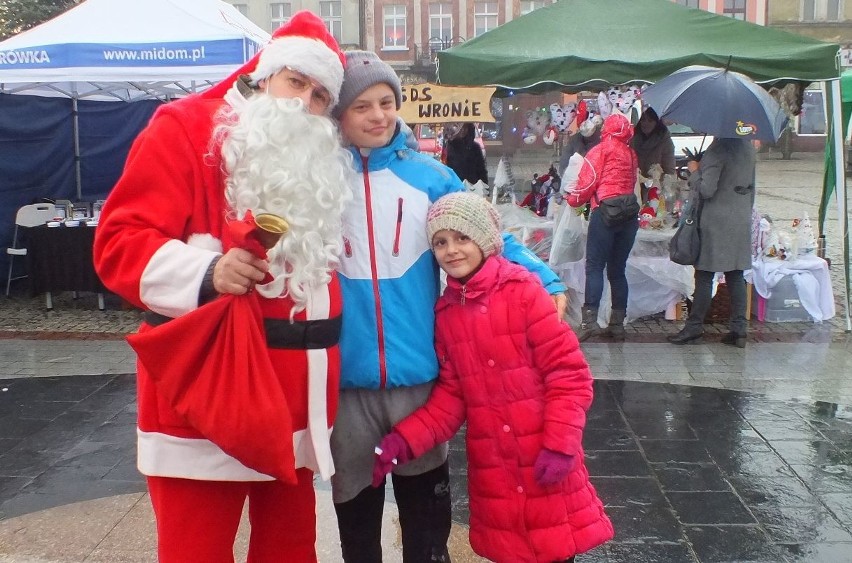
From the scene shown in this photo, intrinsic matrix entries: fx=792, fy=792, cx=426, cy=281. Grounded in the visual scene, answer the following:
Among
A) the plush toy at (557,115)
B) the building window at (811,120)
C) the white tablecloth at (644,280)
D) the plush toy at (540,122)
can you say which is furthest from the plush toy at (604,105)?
the building window at (811,120)

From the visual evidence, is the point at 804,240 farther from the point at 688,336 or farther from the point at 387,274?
the point at 387,274

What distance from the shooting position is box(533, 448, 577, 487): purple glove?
2.24m

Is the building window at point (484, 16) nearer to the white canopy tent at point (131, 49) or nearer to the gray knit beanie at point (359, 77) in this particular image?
the white canopy tent at point (131, 49)

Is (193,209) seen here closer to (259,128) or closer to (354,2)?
(259,128)

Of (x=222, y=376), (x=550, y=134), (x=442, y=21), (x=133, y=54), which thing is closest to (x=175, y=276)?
(x=222, y=376)

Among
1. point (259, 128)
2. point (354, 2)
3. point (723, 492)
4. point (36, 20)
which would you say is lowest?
point (723, 492)

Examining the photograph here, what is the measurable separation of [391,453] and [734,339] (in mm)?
5095

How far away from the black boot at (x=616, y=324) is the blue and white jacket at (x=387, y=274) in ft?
15.6

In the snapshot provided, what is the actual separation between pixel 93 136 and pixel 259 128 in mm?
9238

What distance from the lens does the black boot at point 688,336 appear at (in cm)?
666

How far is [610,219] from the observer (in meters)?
6.59

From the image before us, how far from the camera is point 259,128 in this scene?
191 cm

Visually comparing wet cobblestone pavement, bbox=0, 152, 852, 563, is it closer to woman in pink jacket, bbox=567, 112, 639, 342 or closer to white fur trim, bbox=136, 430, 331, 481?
woman in pink jacket, bbox=567, 112, 639, 342

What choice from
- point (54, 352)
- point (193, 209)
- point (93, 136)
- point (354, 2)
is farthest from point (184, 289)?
point (354, 2)
